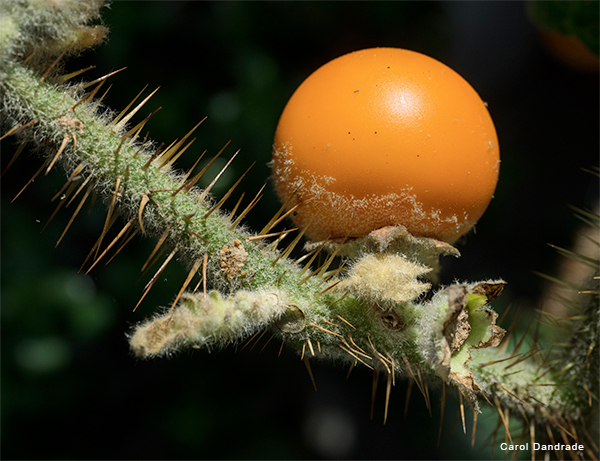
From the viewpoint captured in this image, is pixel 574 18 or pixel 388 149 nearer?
pixel 388 149

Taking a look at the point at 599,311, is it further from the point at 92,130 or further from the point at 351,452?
the point at 351,452

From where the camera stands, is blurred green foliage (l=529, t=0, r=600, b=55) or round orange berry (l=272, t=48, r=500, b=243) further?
blurred green foliage (l=529, t=0, r=600, b=55)

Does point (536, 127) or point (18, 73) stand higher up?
point (536, 127)

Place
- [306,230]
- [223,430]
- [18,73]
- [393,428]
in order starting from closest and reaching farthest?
[18,73] → [306,230] → [223,430] → [393,428]

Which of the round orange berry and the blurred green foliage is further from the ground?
the blurred green foliage

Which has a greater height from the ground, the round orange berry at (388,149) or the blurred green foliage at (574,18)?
the blurred green foliage at (574,18)

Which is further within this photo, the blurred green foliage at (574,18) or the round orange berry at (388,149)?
the blurred green foliage at (574,18)

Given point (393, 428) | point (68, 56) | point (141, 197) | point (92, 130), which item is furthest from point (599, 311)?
point (393, 428)

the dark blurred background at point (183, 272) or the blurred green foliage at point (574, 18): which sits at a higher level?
the blurred green foliage at point (574, 18)
